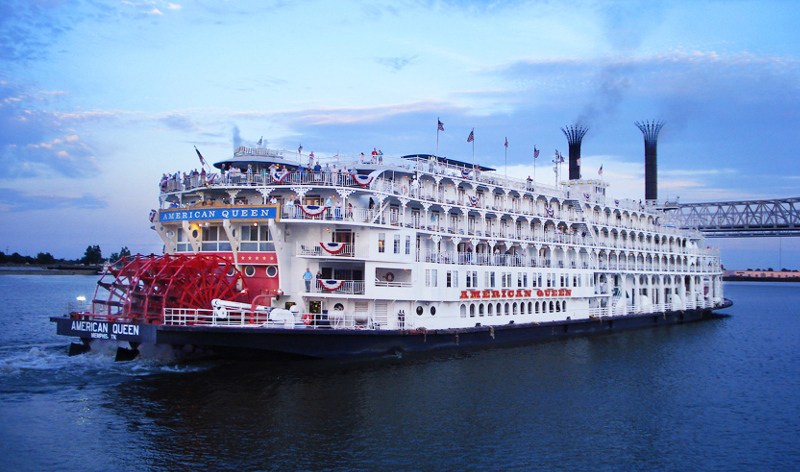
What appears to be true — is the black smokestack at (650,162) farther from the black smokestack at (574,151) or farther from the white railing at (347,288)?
the white railing at (347,288)

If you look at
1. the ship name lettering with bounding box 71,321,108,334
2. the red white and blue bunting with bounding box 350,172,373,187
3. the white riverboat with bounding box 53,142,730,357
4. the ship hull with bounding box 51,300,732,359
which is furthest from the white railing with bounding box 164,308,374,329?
the red white and blue bunting with bounding box 350,172,373,187

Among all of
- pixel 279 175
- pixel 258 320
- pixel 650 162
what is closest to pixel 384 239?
pixel 279 175

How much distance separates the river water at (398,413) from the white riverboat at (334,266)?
6.34 ft

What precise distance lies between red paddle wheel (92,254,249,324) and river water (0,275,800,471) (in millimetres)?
2591

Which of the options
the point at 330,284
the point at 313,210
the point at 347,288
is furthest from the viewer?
the point at 347,288

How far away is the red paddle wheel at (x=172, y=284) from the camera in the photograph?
28.9m

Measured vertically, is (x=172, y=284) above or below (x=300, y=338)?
above

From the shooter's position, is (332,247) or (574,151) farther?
(574,151)

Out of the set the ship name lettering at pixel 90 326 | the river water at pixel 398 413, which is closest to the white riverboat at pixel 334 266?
the ship name lettering at pixel 90 326

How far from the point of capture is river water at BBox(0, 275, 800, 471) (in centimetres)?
1795

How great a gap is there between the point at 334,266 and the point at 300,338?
527 cm

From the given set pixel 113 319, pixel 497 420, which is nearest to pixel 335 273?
pixel 113 319

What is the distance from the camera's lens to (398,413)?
72.2 ft

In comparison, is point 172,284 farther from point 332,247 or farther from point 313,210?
point 332,247
